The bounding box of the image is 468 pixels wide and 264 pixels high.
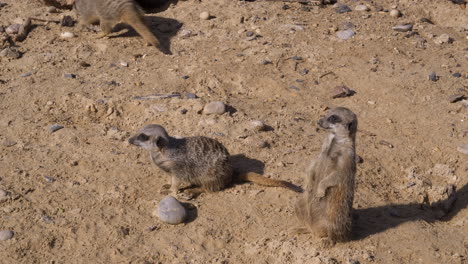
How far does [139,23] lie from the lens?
20.6 feet

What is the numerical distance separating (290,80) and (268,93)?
0.28m

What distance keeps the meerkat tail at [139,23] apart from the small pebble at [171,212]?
2.48 metres

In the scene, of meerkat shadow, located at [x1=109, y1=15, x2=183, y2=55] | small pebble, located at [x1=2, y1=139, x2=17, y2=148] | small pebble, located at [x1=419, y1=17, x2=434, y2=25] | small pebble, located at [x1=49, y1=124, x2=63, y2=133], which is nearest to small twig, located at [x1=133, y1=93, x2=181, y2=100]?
small pebble, located at [x1=49, y1=124, x2=63, y2=133]

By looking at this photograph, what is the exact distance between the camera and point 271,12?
6598mm

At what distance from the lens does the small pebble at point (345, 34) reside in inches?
245

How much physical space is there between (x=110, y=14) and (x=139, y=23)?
0.43m

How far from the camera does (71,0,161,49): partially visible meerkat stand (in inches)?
249

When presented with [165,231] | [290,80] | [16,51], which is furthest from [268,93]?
[16,51]

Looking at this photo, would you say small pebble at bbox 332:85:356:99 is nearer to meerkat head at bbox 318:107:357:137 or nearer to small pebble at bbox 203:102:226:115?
small pebble at bbox 203:102:226:115

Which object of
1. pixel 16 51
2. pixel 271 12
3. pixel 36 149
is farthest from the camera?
pixel 271 12

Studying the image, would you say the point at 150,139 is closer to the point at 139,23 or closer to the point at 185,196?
the point at 185,196

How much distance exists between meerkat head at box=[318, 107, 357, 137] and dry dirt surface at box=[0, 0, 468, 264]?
0.71 m

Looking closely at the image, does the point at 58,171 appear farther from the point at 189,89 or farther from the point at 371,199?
the point at 371,199

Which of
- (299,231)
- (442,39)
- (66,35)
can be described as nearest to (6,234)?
(299,231)
